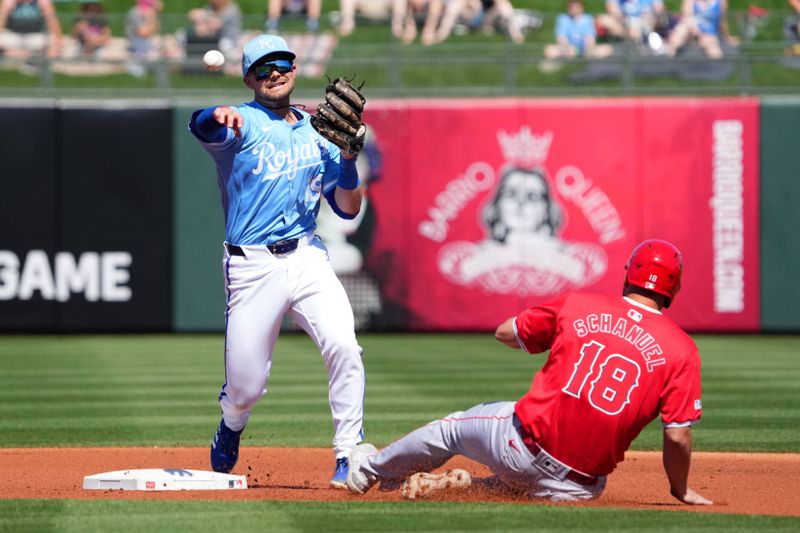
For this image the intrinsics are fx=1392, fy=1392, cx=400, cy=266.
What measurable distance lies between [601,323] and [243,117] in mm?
1898

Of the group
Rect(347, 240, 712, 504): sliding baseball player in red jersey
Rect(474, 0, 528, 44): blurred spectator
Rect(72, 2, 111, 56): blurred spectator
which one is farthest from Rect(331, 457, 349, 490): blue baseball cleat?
Rect(474, 0, 528, 44): blurred spectator

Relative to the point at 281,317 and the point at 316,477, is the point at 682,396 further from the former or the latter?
the point at 316,477

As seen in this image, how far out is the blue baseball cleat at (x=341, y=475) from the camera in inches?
248

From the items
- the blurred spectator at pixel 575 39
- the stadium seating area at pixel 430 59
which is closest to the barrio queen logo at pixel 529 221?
the stadium seating area at pixel 430 59

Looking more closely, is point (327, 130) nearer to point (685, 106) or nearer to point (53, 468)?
point (53, 468)

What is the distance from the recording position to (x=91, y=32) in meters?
17.2

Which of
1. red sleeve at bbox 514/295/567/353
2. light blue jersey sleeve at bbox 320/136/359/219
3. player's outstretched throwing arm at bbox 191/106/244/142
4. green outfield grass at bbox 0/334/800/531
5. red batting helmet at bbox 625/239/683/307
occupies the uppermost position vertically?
player's outstretched throwing arm at bbox 191/106/244/142

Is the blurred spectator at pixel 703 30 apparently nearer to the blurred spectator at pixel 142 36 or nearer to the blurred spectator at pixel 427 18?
the blurred spectator at pixel 427 18

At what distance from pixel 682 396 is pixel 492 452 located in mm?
798

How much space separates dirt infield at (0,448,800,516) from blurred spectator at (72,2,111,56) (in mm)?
9833

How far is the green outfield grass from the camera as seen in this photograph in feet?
17.6

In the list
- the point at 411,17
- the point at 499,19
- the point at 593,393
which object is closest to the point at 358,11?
the point at 411,17

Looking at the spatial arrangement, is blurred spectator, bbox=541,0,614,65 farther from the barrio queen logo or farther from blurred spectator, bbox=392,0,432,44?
blurred spectator, bbox=392,0,432,44

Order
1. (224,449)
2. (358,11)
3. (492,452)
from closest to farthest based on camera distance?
1. (492,452)
2. (224,449)
3. (358,11)
